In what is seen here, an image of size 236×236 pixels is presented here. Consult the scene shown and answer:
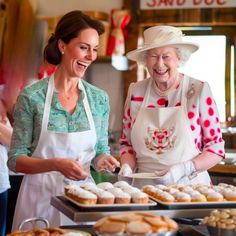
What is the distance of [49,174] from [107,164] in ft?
0.89

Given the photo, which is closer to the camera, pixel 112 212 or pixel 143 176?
pixel 112 212

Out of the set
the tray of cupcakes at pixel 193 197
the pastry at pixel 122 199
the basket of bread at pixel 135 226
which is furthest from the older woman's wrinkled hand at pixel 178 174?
the basket of bread at pixel 135 226

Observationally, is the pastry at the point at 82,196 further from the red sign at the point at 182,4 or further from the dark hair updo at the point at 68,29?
the red sign at the point at 182,4

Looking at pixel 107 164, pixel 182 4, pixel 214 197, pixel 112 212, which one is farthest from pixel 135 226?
pixel 182 4

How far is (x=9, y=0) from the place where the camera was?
17.4ft

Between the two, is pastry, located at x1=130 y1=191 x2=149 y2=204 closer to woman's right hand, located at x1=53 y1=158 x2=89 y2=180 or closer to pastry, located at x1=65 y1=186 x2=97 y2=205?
pastry, located at x1=65 y1=186 x2=97 y2=205

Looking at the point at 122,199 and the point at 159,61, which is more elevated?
the point at 159,61

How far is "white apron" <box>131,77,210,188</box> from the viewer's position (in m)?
2.78

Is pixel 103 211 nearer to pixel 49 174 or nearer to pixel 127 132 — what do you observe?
pixel 49 174

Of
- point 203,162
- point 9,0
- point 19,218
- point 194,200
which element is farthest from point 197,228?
point 9,0

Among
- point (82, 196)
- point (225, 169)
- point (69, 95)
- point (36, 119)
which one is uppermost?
point (69, 95)

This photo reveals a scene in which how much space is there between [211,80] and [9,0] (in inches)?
76.5

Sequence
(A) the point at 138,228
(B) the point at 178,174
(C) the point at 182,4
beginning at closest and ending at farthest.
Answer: (A) the point at 138,228 < (B) the point at 178,174 < (C) the point at 182,4

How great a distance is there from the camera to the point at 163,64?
109 inches
